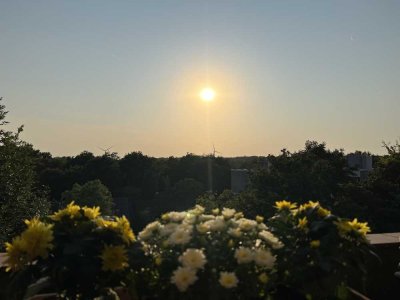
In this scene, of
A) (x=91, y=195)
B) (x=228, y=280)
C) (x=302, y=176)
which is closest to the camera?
(x=228, y=280)

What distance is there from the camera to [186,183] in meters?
55.3

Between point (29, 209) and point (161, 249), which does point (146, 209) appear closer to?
point (29, 209)

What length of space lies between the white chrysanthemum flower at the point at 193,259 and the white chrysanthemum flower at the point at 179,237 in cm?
10

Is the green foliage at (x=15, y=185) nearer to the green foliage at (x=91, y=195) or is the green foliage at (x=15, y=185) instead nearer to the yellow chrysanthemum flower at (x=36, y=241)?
the yellow chrysanthemum flower at (x=36, y=241)

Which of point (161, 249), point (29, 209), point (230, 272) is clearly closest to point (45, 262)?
point (161, 249)

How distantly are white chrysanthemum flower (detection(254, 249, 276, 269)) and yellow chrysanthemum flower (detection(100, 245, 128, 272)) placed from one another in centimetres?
69

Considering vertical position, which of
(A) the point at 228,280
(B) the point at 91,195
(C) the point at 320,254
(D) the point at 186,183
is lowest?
(A) the point at 228,280

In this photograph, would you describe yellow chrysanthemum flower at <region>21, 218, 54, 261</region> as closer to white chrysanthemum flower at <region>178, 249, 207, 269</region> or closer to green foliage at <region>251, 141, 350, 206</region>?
white chrysanthemum flower at <region>178, 249, 207, 269</region>

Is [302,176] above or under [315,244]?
above

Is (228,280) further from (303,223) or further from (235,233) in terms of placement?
(303,223)

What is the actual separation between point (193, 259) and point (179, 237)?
7.8 inches

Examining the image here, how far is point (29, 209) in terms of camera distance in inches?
674

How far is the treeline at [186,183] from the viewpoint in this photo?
686 inches

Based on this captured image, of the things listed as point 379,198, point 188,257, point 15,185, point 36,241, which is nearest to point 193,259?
point 188,257
